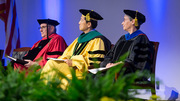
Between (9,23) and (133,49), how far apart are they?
11.3 feet

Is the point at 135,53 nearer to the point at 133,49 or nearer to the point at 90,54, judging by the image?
the point at 133,49

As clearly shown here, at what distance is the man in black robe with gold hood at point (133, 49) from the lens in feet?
10.4

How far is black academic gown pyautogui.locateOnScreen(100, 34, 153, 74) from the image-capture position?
3154 millimetres

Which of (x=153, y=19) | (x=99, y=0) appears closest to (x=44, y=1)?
(x=99, y=0)

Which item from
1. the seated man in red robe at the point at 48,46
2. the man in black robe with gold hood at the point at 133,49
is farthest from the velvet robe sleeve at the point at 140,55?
the seated man in red robe at the point at 48,46

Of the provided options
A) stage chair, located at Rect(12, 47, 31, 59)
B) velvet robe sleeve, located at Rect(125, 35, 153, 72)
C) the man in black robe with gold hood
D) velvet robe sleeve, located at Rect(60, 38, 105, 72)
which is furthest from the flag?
velvet robe sleeve, located at Rect(125, 35, 153, 72)

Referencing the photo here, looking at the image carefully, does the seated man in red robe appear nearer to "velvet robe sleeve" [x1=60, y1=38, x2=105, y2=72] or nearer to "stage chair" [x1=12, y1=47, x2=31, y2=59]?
"stage chair" [x1=12, y1=47, x2=31, y2=59]

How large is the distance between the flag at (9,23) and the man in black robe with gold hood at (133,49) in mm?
2948

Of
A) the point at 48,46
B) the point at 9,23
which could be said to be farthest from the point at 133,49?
the point at 9,23

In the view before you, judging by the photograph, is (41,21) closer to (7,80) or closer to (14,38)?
(14,38)

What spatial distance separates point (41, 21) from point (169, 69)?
225 cm

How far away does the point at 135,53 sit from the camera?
3.27 m

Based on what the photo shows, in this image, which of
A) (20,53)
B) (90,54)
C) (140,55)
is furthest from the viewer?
(20,53)

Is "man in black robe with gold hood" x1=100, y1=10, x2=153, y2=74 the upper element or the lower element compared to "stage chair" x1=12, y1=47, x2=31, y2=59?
upper
